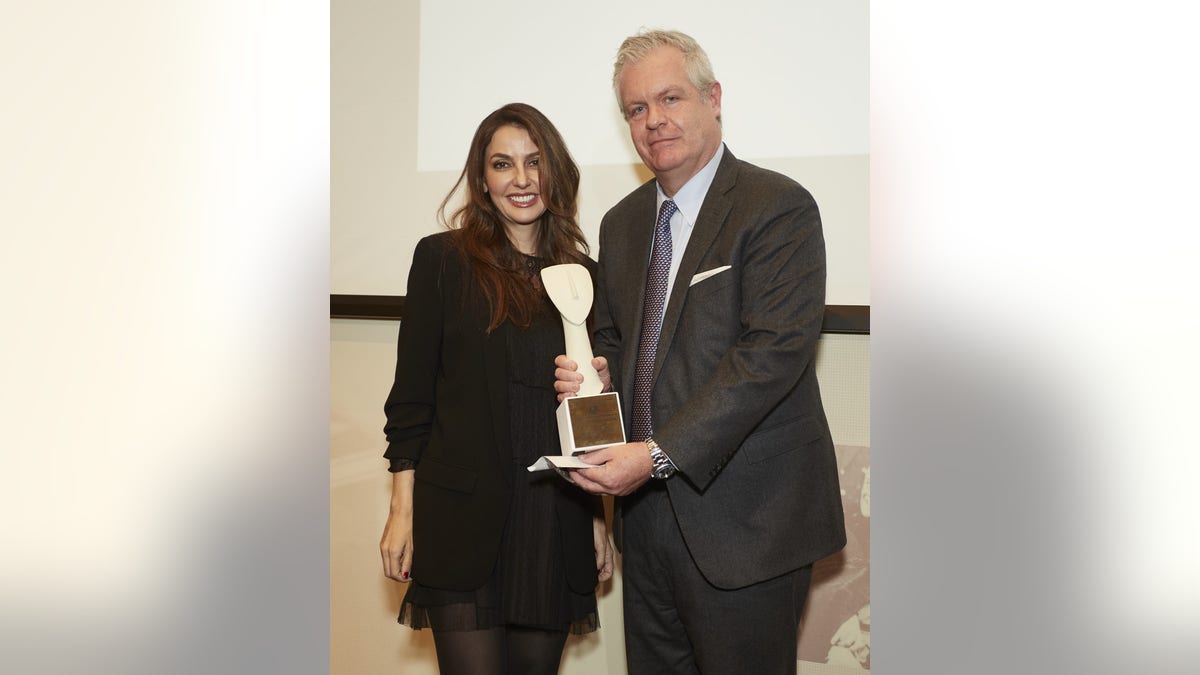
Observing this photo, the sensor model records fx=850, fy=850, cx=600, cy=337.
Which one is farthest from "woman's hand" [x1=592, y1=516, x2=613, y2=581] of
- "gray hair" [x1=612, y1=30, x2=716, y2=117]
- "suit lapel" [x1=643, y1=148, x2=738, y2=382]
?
"gray hair" [x1=612, y1=30, x2=716, y2=117]

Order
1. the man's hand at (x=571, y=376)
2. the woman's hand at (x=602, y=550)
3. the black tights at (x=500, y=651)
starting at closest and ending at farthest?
the man's hand at (x=571, y=376) → the black tights at (x=500, y=651) → the woman's hand at (x=602, y=550)

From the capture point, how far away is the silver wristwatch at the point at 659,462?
5.04ft

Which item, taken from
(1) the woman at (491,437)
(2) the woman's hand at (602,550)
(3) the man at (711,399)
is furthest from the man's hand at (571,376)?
(2) the woman's hand at (602,550)

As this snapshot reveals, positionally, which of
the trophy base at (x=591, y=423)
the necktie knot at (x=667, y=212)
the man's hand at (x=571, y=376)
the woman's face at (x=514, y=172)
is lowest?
the trophy base at (x=591, y=423)

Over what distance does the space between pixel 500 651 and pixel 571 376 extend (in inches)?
24.3

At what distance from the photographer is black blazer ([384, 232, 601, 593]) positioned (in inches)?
69.0

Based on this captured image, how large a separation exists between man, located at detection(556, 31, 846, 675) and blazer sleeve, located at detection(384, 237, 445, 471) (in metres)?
0.30

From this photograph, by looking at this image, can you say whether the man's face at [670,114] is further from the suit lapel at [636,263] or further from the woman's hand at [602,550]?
the woman's hand at [602,550]

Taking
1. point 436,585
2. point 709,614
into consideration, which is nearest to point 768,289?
point 709,614

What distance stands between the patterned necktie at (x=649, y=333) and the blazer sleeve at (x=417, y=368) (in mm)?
444

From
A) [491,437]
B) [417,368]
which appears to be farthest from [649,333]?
[417,368]

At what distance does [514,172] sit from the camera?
184 cm

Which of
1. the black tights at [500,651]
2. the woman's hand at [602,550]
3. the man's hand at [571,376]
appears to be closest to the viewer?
the man's hand at [571,376]
